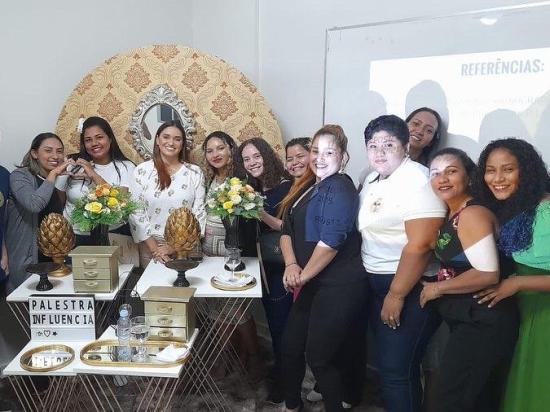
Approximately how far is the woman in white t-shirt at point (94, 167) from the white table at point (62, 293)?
37cm

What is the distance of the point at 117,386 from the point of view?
287cm

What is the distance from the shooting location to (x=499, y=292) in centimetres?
179

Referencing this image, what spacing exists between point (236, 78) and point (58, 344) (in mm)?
2108

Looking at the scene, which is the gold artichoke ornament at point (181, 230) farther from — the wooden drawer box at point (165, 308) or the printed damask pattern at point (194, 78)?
the printed damask pattern at point (194, 78)

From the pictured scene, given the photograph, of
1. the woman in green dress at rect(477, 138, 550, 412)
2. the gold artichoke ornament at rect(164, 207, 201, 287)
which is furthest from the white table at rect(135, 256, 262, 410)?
the woman in green dress at rect(477, 138, 550, 412)

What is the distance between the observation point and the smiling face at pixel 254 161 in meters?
2.77

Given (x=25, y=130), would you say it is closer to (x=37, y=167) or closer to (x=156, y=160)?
(x=37, y=167)

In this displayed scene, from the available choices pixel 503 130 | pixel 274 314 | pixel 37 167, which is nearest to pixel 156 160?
pixel 37 167

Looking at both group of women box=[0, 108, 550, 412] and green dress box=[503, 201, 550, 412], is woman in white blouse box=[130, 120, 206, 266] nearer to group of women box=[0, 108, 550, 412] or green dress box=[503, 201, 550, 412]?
group of women box=[0, 108, 550, 412]

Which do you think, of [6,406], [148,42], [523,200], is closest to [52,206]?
[6,406]

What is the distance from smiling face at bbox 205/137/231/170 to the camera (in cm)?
289

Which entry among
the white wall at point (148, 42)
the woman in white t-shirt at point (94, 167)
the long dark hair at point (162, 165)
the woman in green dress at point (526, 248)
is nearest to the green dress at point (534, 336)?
the woman in green dress at point (526, 248)

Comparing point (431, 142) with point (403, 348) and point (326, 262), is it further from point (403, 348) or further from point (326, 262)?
point (403, 348)

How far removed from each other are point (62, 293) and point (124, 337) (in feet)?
1.71
